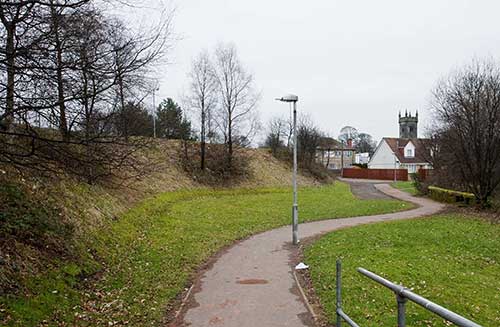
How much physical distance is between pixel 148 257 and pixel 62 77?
20.4 feet

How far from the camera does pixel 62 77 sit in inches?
267

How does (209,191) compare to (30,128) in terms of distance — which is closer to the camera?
(30,128)

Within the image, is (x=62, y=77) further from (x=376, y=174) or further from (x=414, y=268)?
(x=376, y=174)

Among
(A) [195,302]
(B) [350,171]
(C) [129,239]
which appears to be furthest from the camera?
(B) [350,171]

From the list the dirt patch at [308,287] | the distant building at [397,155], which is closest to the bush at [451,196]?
the dirt patch at [308,287]

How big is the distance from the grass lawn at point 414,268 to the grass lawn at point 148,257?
3178 millimetres

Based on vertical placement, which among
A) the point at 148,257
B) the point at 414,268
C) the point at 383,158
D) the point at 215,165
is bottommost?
the point at 148,257

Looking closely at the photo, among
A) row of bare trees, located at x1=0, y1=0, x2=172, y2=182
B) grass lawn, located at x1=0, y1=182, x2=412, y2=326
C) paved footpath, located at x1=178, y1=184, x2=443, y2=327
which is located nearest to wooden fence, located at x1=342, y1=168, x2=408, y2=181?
grass lawn, located at x1=0, y1=182, x2=412, y2=326

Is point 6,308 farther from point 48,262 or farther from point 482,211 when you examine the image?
point 482,211

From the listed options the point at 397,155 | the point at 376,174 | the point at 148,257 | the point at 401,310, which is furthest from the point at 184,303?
the point at 397,155

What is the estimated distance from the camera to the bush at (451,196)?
27.2 m

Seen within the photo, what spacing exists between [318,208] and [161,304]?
18.7 meters

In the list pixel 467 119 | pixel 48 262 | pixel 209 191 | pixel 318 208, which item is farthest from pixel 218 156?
pixel 48 262

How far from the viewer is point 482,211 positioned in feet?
79.5
